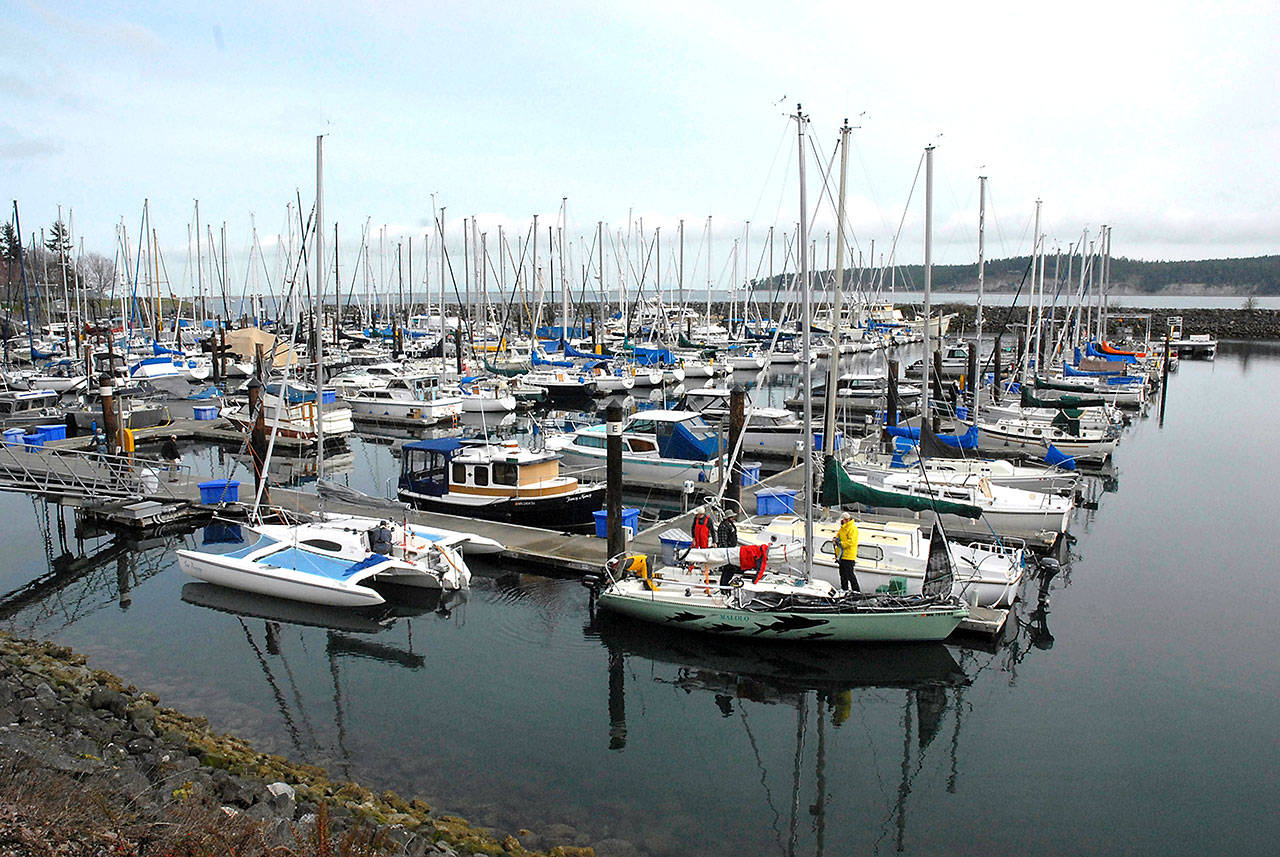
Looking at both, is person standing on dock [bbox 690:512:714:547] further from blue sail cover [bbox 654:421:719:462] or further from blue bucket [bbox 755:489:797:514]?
blue sail cover [bbox 654:421:719:462]

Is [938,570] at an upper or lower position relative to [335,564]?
upper

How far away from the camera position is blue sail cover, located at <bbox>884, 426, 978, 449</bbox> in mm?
28456

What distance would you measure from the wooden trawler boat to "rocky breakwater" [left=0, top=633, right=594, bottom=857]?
A: 392 inches

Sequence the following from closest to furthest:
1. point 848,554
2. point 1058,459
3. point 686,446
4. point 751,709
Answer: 1. point 751,709
2. point 848,554
3. point 686,446
4. point 1058,459

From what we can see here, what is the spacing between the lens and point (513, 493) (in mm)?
22484

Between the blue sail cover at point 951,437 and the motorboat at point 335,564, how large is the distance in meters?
16.8

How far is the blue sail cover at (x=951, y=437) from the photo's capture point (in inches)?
1120

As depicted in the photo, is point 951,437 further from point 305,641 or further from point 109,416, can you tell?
point 109,416

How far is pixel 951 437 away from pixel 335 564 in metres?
20.2

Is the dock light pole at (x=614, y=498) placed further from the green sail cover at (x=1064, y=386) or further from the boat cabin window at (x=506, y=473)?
the green sail cover at (x=1064, y=386)

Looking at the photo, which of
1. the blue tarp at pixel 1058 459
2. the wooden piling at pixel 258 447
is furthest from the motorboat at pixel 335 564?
the blue tarp at pixel 1058 459

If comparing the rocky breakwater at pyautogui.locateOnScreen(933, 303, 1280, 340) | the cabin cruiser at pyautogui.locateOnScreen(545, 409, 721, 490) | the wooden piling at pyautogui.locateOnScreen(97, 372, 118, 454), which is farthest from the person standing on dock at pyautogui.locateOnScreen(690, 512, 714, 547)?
the rocky breakwater at pyautogui.locateOnScreen(933, 303, 1280, 340)

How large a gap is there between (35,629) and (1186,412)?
50.6 meters

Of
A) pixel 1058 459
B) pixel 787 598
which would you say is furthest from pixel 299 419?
pixel 1058 459
